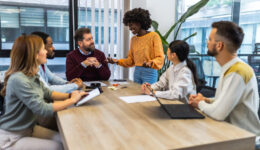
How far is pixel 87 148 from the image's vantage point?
964mm

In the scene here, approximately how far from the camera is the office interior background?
11.7 feet

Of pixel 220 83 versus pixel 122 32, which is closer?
pixel 220 83

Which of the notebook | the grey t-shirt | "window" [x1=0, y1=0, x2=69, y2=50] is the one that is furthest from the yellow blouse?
"window" [x1=0, y1=0, x2=69, y2=50]

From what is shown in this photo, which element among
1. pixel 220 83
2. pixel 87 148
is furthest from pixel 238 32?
pixel 87 148

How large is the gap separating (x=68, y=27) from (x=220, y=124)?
10.6 ft

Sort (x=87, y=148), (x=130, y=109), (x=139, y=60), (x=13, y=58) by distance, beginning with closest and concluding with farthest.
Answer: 1. (x=87, y=148)
2. (x=13, y=58)
3. (x=130, y=109)
4. (x=139, y=60)

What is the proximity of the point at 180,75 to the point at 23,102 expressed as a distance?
1.17 meters

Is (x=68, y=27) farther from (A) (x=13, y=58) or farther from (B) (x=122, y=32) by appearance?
(A) (x=13, y=58)

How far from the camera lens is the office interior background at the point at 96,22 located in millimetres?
3570

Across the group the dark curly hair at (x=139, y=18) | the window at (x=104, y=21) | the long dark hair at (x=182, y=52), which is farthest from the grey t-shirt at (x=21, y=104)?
the window at (x=104, y=21)

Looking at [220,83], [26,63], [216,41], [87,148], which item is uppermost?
[216,41]

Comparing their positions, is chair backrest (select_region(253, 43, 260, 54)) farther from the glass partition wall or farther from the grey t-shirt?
the grey t-shirt

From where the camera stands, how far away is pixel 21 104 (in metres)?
1.44

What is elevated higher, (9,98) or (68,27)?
(68,27)
